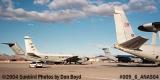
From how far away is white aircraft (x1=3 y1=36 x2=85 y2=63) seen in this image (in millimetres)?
70750

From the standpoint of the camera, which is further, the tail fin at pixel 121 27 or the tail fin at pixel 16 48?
the tail fin at pixel 16 48

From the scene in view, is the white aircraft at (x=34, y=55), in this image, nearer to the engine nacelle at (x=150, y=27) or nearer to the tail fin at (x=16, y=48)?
the tail fin at (x=16, y=48)

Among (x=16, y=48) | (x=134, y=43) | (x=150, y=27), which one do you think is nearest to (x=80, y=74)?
(x=150, y=27)

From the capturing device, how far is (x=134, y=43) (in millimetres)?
35719

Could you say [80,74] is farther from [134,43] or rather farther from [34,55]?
[34,55]

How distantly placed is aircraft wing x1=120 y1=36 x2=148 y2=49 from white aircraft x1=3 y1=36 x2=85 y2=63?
127 ft

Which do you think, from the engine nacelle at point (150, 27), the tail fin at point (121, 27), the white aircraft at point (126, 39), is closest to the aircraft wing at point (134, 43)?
the white aircraft at point (126, 39)

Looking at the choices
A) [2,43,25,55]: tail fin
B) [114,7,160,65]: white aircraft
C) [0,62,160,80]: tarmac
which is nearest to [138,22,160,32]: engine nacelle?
[0,62,160,80]: tarmac

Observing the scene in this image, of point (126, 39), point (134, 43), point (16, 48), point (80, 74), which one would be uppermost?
point (16, 48)

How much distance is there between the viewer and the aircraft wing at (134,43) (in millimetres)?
33388

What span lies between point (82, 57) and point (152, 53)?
3973cm

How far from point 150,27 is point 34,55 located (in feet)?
Result: 169

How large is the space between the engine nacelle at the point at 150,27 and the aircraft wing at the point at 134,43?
795 cm

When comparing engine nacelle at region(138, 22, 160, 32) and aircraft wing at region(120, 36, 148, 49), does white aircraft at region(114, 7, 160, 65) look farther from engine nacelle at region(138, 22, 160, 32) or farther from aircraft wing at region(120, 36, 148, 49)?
engine nacelle at region(138, 22, 160, 32)
